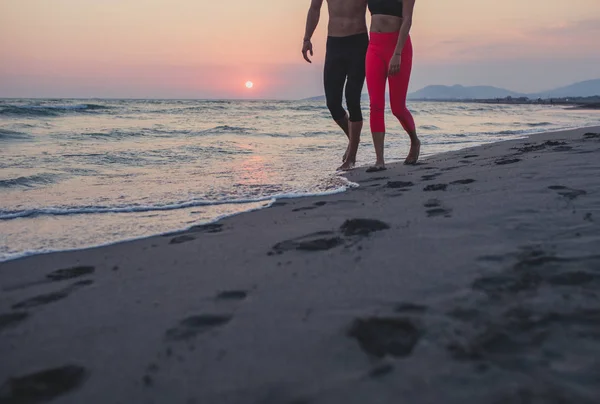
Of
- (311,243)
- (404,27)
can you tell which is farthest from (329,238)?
(404,27)

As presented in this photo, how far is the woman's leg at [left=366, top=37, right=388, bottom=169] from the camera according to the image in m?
4.90

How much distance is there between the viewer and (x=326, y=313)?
58.2 inches

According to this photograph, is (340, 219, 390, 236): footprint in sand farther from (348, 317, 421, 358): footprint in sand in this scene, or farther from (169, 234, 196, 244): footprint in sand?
(348, 317, 421, 358): footprint in sand

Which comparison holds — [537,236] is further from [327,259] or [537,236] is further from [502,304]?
[327,259]

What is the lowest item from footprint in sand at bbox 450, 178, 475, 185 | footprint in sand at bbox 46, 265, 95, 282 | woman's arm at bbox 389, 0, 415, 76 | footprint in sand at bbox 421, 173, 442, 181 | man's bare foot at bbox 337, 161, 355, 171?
footprint in sand at bbox 46, 265, 95, 282

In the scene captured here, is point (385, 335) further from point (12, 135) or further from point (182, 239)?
point (12, 135)

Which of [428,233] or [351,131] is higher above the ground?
[351,131]

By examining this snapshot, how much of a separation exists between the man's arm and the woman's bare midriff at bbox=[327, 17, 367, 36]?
0.45 metres

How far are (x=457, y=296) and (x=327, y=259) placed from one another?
606 mm

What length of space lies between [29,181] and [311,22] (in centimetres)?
346

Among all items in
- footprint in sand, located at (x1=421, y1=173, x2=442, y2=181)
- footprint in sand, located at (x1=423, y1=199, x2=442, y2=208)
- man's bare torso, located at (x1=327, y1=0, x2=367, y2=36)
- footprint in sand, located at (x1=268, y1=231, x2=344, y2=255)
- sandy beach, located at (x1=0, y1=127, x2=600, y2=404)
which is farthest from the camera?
man's bare torso, located at (x1=327, y1=0, x2=367, y2=36)

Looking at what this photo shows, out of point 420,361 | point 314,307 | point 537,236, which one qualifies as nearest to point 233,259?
point 314,307

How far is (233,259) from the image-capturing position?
2.11 meters

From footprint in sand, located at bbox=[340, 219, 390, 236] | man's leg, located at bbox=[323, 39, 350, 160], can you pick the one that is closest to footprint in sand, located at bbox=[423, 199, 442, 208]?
footprint in sand, located at bbox=[340, 219, 390, 236]
